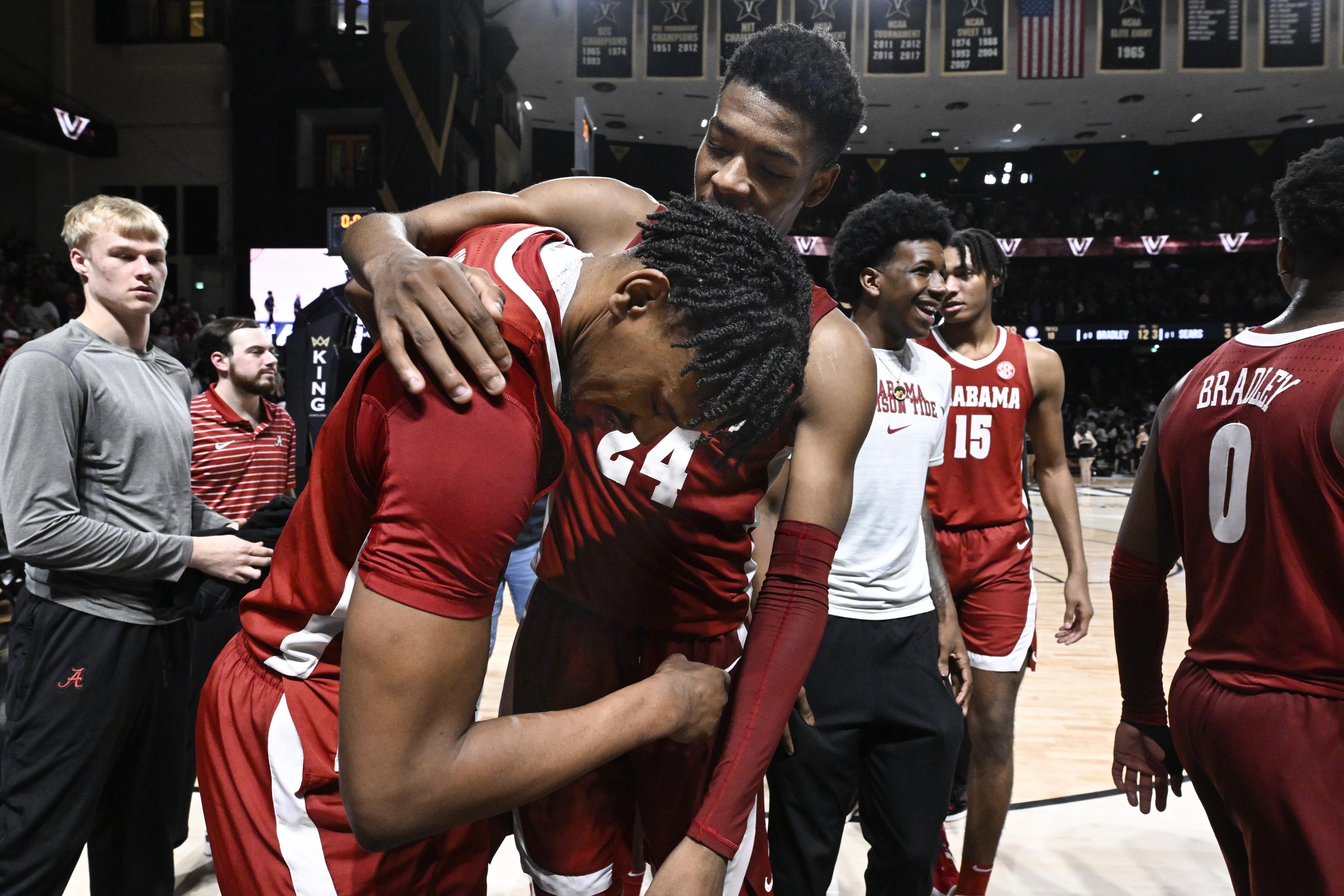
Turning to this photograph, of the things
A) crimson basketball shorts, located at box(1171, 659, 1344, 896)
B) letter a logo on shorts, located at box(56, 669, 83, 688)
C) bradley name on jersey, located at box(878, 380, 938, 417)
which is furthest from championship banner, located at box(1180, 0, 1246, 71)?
letter a logo on shorts, located at box(56, 669, 83, 688)

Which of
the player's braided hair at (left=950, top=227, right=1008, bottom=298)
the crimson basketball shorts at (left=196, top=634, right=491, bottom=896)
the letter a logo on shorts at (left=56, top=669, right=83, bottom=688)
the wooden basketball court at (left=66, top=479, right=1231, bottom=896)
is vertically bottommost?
the wooden basketball court at (left=66, top=479, right=1231, bottom=896)

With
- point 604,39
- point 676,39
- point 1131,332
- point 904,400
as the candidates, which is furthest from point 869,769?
point 1131,332

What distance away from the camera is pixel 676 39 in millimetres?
9781

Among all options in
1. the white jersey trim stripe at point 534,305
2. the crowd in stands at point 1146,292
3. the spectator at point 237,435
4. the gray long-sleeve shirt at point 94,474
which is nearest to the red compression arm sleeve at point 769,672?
the white jersey trim stripe at point 534,305

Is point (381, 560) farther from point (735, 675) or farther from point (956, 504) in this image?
point (956, 504)

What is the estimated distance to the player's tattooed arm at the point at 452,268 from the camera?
0.91 m

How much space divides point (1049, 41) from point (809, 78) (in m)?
10.8

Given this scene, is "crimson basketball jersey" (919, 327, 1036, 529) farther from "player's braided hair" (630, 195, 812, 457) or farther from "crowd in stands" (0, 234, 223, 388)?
"crowd in stands" (0, 234, 223, 388)

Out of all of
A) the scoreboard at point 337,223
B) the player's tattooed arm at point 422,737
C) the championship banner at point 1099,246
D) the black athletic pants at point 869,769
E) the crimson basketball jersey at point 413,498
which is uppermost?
the championship banner at point 1099,246

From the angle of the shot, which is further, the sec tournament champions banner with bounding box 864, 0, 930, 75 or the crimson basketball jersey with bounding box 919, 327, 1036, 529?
the sec tournament champions banner with bounding box 864, 0, 930, 75

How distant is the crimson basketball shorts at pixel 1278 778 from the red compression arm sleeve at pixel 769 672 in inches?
36.5

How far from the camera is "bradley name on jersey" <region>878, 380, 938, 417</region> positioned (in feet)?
8.22

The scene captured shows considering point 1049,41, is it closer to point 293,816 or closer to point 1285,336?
point 1285,336

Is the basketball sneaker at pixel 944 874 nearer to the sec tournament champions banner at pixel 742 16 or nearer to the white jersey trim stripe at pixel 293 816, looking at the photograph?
the white jersey trim stripe at pixel 293 816
